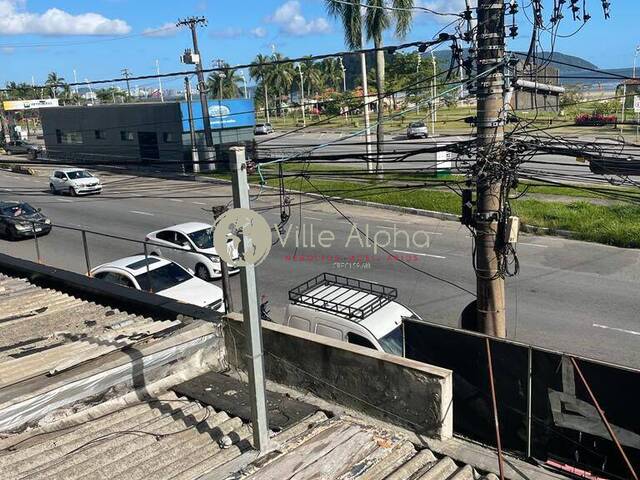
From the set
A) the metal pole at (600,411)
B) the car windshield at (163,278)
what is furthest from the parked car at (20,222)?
the metal pole at (600,411)

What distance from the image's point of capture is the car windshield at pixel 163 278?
13289 mm

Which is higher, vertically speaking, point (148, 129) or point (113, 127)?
point (113, 127)

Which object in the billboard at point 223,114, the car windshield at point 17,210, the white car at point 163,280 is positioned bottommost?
the white car at point 163,280

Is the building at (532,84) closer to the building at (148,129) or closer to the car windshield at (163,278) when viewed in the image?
the car windshield at (163,278)

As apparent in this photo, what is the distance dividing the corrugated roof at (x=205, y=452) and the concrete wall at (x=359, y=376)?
27 cm

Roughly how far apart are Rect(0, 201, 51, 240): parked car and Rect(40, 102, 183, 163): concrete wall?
479 inches

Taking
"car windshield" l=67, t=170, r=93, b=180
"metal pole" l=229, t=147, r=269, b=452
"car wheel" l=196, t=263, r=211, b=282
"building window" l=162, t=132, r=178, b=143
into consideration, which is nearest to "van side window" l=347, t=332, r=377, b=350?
"metal pole" l=229, t=147, r=269, b=452

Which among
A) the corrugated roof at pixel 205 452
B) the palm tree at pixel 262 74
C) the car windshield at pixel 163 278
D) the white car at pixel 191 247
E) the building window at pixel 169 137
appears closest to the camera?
the corrugated roof at pixel 205 452

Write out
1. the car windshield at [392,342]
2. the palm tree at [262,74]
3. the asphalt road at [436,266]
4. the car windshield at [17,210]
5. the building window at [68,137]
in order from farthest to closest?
the palm tree at [262,74] < the building window at [68,137] < the car windshield at [17,210] < the asphalt road at [436,266] < the car windshield at [392,342]

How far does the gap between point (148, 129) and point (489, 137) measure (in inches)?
1453

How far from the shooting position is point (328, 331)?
30.6 ft

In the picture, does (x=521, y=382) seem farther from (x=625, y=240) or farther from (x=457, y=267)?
(x=625, y=240)

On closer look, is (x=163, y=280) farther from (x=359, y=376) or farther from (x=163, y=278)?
(x=359, y=376)

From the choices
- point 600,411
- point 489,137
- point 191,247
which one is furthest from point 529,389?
point 191,247
